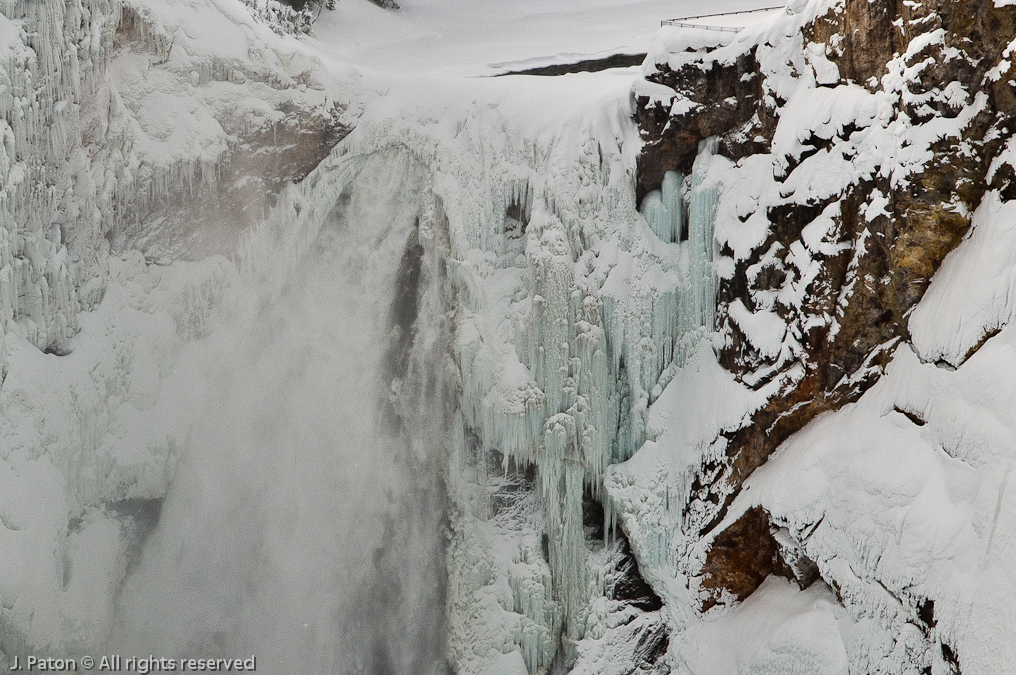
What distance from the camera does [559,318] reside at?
33.2 ft

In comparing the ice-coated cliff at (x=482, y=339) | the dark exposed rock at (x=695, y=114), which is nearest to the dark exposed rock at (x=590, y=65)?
the ice-coated cliff at (x=482, y=339)

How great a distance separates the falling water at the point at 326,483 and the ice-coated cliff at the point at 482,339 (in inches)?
1.6

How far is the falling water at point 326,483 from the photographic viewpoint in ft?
35.0

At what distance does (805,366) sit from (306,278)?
20.4 ft

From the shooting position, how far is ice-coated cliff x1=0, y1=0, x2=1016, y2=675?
791 cm

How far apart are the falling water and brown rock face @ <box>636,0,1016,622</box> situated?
3.34 metres

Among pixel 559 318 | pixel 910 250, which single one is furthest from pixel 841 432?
pixel 559 318

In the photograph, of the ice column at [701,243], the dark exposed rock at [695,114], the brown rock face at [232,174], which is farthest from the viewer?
the brown rock face at [232,174]

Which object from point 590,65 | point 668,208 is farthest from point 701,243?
point 590,65

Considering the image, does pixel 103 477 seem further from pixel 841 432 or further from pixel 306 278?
pixel 841 432

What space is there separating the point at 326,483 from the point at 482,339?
8.93ft

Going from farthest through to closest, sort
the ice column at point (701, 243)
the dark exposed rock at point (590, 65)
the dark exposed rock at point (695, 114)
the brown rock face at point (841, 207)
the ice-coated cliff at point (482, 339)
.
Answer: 1. the dark exposed rock at point (590, 65)
2. the ice column at point (701, 243)
3. the dark exposed rock at point (695, 114)
4. the ice-coated cliff at point (482, 339)
5. the brown rock face at point (841, 207)

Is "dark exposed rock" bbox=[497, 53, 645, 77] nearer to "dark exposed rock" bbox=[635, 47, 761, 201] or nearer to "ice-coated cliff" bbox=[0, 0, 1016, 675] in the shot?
"ice-coated cliff" bbox=[0, 0, 1016, 675]

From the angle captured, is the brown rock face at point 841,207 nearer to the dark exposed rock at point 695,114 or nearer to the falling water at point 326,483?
the dark exposed rock at point 695,114
